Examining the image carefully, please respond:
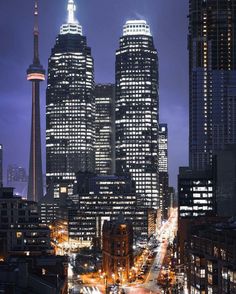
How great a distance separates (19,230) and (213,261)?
2002 inches

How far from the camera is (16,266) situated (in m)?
67.9

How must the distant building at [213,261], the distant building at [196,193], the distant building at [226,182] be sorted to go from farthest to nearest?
1. the distant building at [196,193]
2. the distant building at [226,182]
3. the distant building at [213,261]

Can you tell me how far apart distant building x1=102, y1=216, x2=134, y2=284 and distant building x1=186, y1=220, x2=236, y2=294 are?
2304 centimetres

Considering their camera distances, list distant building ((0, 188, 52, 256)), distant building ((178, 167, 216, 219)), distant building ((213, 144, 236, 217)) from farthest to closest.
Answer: distant building ((178, 167, 216, 219))
distant building ((213, 144, 236, 217))
distant building ((0, 188, 52, 256))

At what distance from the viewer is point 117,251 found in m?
136

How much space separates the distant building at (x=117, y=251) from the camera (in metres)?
133

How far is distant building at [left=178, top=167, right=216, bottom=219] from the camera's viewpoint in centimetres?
18812

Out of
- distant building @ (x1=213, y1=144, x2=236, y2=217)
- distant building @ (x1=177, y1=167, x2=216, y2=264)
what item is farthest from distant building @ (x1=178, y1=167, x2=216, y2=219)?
distant building @ (x1=213, y1=144, x2=236, y2=217)

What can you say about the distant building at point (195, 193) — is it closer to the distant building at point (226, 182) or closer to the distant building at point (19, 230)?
the distant building at point (226, 182)

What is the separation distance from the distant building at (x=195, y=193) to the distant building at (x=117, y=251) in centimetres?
4774

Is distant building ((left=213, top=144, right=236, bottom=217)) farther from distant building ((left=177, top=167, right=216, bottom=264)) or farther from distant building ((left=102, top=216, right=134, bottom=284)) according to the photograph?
distant building ((left=102, top=216, right=134, bottom=284))

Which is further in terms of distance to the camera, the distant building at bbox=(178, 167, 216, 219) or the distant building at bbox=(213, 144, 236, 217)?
the distant building at bbox=(178, 167, 216, 219)

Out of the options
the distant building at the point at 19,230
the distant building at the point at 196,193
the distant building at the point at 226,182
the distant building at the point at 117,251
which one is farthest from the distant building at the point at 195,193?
the distant building at the point at 19,230

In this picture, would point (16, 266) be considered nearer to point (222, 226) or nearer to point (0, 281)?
point (0, 281)
